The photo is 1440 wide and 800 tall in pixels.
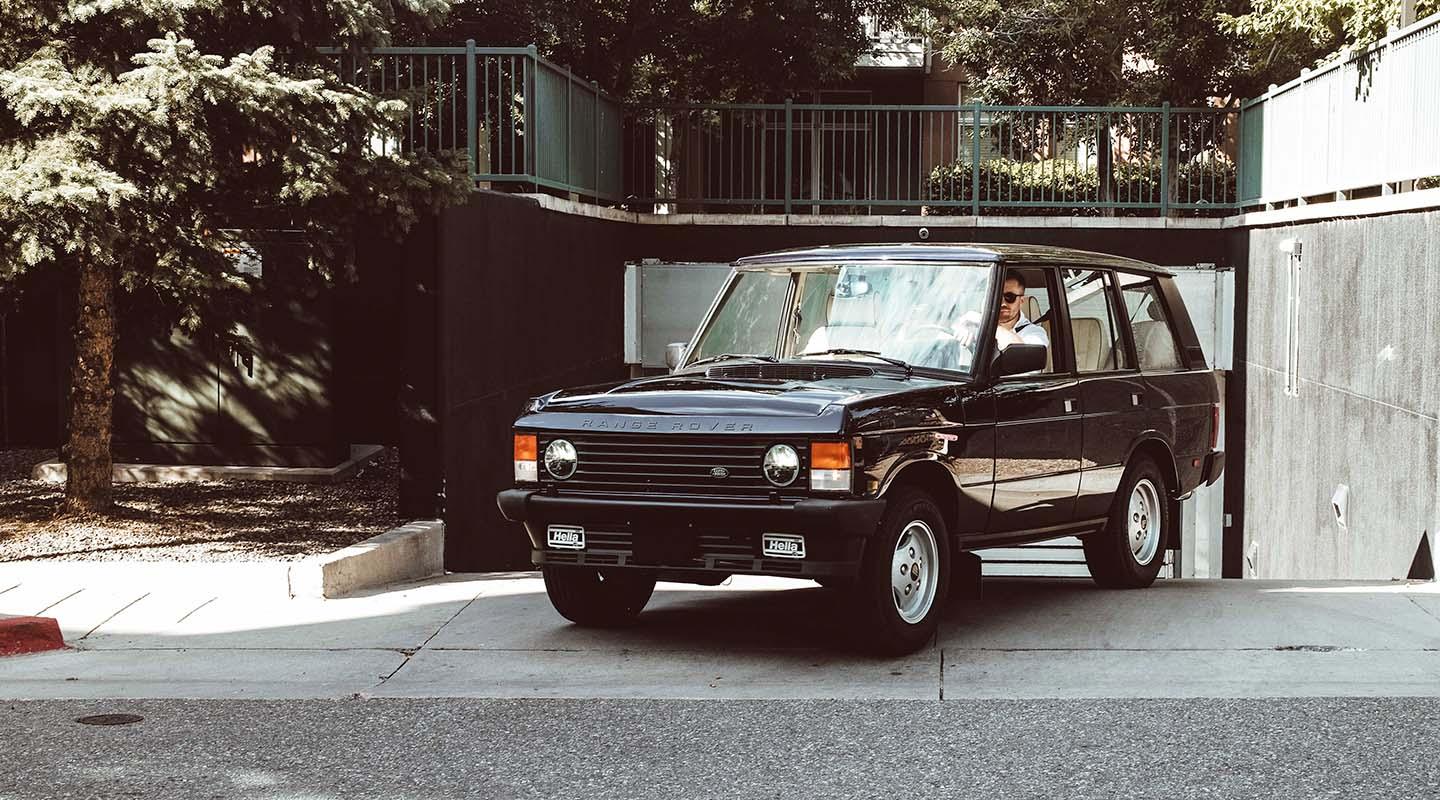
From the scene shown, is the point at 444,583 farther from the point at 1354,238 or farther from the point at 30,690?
the point at 1354,238

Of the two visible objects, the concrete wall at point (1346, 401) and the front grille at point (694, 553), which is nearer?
the front grille at point (694, 553)

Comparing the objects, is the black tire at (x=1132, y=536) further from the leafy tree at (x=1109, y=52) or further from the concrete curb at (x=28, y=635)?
the leafy tree at (x=1109, y=52)

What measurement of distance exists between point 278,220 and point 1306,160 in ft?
33.0

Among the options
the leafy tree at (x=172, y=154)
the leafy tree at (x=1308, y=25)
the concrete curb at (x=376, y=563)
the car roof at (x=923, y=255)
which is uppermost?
the leafy tree at (x=1308, y=25)

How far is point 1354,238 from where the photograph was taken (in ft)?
45.6

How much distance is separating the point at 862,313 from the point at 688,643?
73.4 inches

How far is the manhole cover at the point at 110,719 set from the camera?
6.60m

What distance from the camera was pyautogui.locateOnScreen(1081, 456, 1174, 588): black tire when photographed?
9.58 meters

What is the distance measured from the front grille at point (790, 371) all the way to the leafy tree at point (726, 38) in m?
10.7

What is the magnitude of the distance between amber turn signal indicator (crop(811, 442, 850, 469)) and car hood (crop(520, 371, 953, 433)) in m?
0.07

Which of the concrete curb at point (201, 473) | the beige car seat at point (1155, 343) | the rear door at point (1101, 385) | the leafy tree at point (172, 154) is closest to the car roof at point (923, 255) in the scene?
the rear door at point (1101, 385)

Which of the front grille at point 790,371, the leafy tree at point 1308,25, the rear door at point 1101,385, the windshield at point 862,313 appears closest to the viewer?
the front grille at point 790,371

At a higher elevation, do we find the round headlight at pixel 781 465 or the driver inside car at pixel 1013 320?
the driver inside car at pixel 1013 320

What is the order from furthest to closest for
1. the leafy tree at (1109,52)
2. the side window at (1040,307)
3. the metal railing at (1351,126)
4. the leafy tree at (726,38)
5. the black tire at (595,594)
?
the leafy tree at (1109,52), the leafy tree at (726,38), the metal railing at (1351,126), the side window at (1040,307), the black tire at (595,594)
